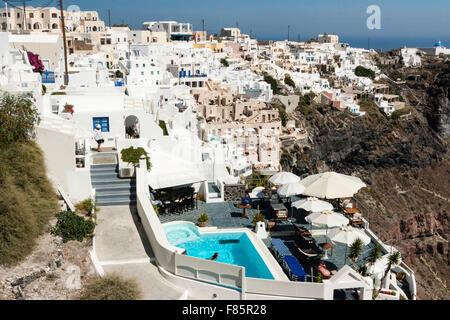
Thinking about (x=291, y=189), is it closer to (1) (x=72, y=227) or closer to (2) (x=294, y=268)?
(2) (x=294, y=268)

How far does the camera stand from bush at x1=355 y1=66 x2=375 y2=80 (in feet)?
313

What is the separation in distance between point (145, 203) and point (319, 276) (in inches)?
221

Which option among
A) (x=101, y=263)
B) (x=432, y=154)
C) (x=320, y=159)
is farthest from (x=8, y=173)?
(x=432, y=154)

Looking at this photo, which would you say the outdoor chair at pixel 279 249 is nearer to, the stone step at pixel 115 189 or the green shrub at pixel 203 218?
the green shrub at pixel 203 218

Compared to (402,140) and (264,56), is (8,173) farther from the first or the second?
(264,56)

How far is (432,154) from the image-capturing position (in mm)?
73062

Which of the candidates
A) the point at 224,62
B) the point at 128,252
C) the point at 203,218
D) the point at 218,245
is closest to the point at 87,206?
the point at 128,252

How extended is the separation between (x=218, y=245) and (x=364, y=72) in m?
89.8

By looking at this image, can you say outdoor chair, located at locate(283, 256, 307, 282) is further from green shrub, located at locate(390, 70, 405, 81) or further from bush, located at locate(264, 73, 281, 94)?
green shrub, located at locate(390, 70, 405, 81)

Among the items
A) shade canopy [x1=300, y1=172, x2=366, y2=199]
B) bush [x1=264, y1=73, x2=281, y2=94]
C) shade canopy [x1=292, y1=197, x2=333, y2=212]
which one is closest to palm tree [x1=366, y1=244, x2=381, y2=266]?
shade canopy [x1=292, y1=197, x2=333, y2=212]

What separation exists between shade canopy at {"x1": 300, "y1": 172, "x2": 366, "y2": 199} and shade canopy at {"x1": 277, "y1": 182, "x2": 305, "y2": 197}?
20 centimetres

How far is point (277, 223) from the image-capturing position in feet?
49.0

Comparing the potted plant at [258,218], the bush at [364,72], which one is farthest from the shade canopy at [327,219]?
the bush at [364,72]

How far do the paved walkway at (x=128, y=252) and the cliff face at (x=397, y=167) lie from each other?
3808 cm
